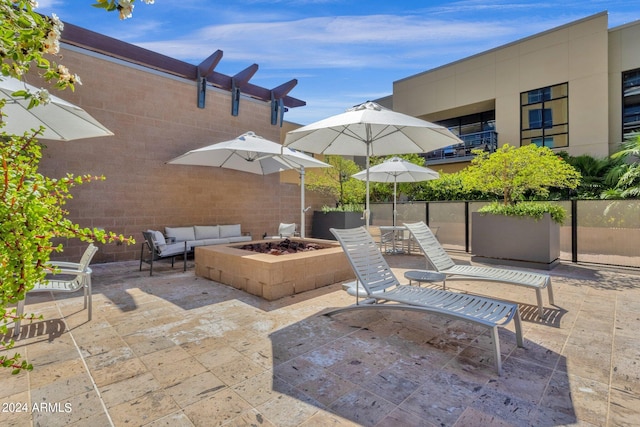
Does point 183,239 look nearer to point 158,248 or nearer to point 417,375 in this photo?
point 158,248

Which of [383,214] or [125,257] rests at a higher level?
[383,214]

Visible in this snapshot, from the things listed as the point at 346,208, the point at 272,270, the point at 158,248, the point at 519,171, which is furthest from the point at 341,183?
the point at 272,270

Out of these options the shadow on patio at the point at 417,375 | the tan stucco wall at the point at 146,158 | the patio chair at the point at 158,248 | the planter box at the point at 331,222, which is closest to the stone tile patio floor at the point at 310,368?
the shadow on patio at the point at 417,375

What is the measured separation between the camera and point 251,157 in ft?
27.1

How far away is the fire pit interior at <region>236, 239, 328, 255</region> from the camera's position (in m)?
5.29

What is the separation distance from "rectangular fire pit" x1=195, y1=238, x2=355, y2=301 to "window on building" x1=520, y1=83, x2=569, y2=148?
14.0 m

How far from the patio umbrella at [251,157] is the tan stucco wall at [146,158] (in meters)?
1.09

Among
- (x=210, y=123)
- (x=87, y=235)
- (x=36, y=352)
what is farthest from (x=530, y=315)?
(x=210, y=123)

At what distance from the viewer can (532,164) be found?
21.1 ft

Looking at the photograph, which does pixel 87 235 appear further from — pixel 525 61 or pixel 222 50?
pixel 525 61

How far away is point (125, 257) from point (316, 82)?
768cm

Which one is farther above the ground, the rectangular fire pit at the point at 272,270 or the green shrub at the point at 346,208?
the green shrub at the point at 346,208

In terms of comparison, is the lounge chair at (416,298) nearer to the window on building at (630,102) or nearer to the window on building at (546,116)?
the window on building at (546,116)

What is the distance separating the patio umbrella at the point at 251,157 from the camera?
6.64m
